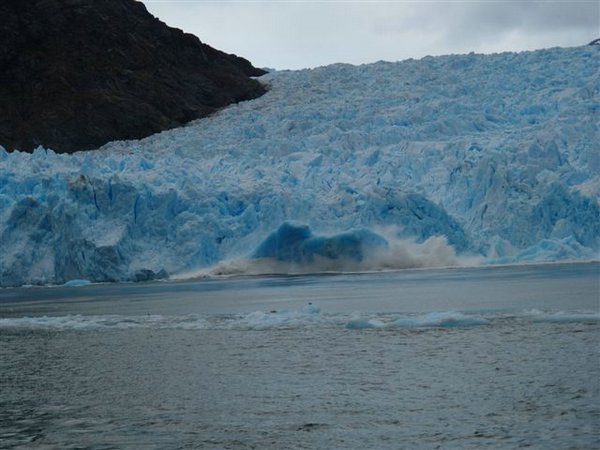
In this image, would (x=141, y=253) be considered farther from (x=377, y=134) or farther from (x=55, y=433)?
(x=55, y=433)

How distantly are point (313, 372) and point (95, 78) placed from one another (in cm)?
3234

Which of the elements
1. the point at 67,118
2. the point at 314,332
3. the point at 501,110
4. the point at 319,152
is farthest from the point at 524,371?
the point at 67,118

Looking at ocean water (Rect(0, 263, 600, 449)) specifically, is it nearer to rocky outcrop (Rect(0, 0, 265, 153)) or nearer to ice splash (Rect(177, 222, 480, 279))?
ice splash (Rect(177, 222, 480, 279))

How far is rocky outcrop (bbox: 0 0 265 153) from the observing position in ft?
118

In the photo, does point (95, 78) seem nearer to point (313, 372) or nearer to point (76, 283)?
point (76, 283)

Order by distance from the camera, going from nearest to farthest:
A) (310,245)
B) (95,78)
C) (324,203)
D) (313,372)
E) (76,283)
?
(313,372)
(76,283)
(310,245)
(324,203)
(95,78)

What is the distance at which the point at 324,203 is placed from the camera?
75.5 feet

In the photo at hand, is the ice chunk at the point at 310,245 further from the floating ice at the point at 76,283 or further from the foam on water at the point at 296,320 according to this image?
the foam on water at the point at 296,320

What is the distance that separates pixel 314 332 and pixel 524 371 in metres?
3.98

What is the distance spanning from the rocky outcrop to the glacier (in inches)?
401

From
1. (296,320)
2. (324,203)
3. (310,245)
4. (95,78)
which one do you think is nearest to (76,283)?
(310,245)

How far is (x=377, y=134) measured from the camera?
26859 mm

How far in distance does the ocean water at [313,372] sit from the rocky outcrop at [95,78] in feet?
68.2

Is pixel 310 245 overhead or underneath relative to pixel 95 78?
underneath
